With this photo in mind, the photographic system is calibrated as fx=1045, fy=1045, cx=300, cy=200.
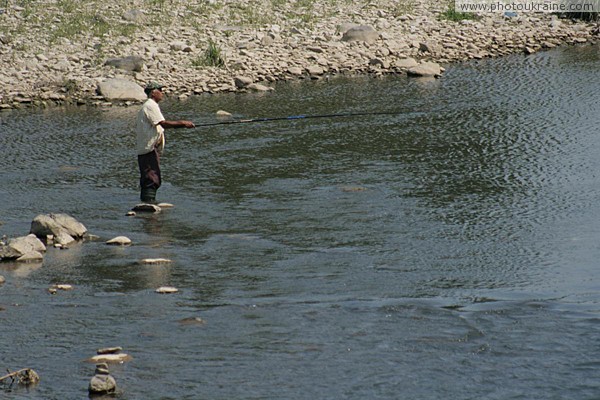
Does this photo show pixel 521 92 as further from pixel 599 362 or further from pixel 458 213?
pixel 599 362

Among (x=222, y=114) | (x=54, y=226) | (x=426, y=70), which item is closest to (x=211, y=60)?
(x=222, y=114)

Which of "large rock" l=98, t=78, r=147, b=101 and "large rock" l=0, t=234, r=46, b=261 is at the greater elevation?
"large rock" l=98, t=78, r=147, b=101

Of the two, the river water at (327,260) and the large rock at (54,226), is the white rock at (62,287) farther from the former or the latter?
the large rock at (54,226)

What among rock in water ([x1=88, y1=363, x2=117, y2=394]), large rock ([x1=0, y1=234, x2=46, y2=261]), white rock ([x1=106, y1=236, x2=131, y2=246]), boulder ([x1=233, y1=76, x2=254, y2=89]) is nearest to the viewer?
rock in water ([x1=88, y1=363, x2=117, y2=394])

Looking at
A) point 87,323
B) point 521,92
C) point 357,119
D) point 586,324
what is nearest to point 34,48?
point 357,119

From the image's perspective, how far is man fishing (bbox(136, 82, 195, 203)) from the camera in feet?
36.5

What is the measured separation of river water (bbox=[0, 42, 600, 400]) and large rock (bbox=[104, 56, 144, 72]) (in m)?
3.62

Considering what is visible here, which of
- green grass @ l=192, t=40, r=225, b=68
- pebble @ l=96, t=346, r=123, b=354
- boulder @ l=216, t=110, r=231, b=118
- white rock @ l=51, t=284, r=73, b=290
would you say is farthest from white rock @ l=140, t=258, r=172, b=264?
green grass @ l=192, t=40, r=225, b=68

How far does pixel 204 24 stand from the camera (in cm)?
2248

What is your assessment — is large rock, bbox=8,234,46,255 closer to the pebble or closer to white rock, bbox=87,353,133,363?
the pebble

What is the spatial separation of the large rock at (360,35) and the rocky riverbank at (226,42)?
1.1 inches

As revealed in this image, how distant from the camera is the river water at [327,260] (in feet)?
21.1

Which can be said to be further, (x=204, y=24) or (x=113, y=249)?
(x=204, y=24)

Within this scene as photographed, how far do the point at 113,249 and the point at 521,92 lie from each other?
33.1ft
